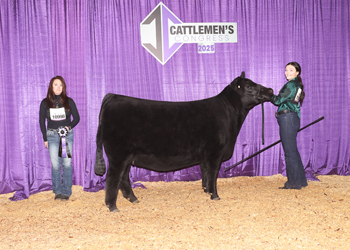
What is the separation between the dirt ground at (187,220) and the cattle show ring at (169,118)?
0.08 feet

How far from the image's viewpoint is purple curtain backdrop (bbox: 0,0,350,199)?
4.28 m

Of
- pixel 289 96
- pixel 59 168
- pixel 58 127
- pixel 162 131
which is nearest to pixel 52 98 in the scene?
pixel 58 127

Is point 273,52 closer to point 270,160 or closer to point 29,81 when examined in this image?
point 270,160

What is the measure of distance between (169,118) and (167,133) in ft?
0.59

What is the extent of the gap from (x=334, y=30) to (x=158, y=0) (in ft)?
9.57

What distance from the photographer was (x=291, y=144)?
156 inches

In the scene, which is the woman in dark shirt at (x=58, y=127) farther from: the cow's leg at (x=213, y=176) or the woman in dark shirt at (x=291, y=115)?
the woman in dark shirt at (x=291, y=115)

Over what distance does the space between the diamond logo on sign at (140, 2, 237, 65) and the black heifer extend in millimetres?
1236

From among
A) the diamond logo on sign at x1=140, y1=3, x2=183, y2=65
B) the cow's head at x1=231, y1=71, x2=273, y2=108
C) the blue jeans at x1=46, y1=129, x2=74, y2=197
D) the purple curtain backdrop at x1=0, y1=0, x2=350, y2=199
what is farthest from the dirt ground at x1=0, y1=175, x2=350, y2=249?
the diamond logo on sign at x1=140, y1=3, x2=183, y2=65

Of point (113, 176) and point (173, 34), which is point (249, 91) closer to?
point (173, 34)

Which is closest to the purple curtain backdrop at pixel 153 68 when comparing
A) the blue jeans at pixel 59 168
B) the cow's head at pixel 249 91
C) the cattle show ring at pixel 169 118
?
the cattle show ring at pixel 169 118

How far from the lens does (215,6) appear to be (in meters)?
4.65

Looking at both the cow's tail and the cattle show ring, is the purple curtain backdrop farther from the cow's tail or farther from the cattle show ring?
the cow's tail

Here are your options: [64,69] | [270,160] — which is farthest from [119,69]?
[270,160]
